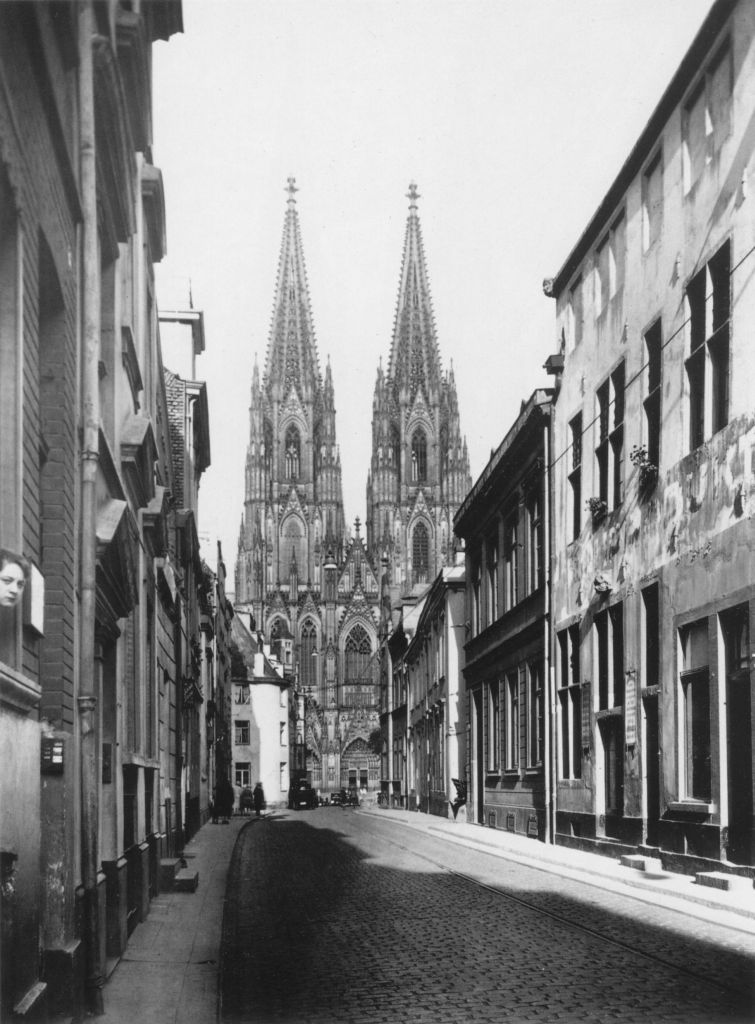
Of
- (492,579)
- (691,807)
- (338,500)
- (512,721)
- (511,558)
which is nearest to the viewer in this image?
(691,807)

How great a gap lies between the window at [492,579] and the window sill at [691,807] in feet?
52.3

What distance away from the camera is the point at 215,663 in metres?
52.8

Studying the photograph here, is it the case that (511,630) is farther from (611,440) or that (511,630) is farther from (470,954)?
(470,954)

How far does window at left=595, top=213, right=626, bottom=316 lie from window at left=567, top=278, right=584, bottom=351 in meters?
1.06

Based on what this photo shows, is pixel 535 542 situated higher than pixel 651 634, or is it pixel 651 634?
pixel 535 542

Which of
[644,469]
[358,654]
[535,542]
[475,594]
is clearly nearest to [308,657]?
[358,654]

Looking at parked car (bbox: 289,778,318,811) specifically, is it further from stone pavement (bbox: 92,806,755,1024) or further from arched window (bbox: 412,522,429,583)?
arched window (bbox: 412,522,429,583)

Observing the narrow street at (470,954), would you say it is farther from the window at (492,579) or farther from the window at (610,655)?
the window at (492,579)

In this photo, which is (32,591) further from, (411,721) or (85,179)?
(411,721)

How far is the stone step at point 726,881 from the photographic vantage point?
587 inches

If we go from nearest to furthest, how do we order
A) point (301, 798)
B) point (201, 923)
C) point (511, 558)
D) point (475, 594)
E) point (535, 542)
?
point (201, 923), point (535, 542), point (511, 558), point (475, 594), point (301, 798)

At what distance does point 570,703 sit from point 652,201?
349 inches

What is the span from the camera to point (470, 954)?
38.0 ft

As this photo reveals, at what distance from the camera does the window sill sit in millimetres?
16798
